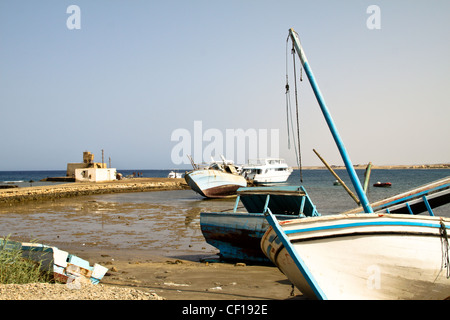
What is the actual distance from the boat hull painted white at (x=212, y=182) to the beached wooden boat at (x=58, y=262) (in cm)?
3074

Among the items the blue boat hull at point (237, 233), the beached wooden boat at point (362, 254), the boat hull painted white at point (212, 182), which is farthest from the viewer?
the boat hull painted white at point (212, 182)

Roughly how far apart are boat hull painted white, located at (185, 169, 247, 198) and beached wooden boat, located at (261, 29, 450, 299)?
32364 millimetres

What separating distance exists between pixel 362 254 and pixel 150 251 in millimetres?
9140

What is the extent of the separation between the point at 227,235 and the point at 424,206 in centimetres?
558

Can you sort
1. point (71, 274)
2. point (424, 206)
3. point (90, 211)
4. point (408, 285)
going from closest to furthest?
point (408, 285)
point (71, 274)
point (424, 206)
point (90, 211)

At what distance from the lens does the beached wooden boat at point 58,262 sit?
7539mm

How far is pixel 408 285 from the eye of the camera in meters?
6.68

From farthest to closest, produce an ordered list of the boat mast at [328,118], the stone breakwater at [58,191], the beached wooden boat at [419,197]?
1. the stone breakwater at [58,191]
2. the beached wooden boat at [419,197]
3. the boat mast at [328,118]

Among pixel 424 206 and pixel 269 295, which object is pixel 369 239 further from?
pixel 424 206

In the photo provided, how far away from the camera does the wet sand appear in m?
8.38

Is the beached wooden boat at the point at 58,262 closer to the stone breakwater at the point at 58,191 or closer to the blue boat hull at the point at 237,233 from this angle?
the blue boat hull at the point at 237,233

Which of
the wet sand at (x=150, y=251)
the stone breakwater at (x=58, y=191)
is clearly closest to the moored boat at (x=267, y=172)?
the stone breakwater at (x=58, y=191)
